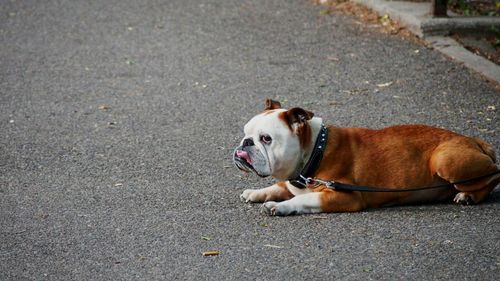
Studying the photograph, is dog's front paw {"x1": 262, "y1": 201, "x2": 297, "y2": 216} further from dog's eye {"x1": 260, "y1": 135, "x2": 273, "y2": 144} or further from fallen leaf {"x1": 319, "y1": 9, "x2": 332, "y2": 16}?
fallen leaf {"x1": 319, "y1": 9, "x2": 332, "y2": 16}

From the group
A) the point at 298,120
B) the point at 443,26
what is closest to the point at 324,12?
the point at 443,26

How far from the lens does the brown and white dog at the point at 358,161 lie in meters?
5.68

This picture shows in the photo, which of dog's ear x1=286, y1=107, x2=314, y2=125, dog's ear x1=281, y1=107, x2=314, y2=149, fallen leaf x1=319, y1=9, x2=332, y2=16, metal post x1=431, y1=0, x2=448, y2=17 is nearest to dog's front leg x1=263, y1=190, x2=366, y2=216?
dog's ear x1=281, y1=107, x2=314, y2=149

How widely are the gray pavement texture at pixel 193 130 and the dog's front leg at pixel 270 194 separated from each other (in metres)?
0.09

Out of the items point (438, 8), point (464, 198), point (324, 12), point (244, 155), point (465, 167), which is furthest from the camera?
point (324, 12)

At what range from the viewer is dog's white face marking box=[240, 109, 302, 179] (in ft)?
18.5

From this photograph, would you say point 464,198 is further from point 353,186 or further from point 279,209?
point 279,209

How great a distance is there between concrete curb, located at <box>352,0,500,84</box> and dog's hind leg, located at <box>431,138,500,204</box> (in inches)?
137

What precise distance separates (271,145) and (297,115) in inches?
9.8

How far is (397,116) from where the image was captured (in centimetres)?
805

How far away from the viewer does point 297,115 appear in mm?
5668

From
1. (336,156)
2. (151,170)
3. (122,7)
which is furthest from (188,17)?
(336,156)

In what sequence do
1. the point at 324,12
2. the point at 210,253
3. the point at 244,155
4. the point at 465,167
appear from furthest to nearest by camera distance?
the point at 324,12, the point at 465,167, the point at 244,155, the point at 210,253

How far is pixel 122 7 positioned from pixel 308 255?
28.6 ft
